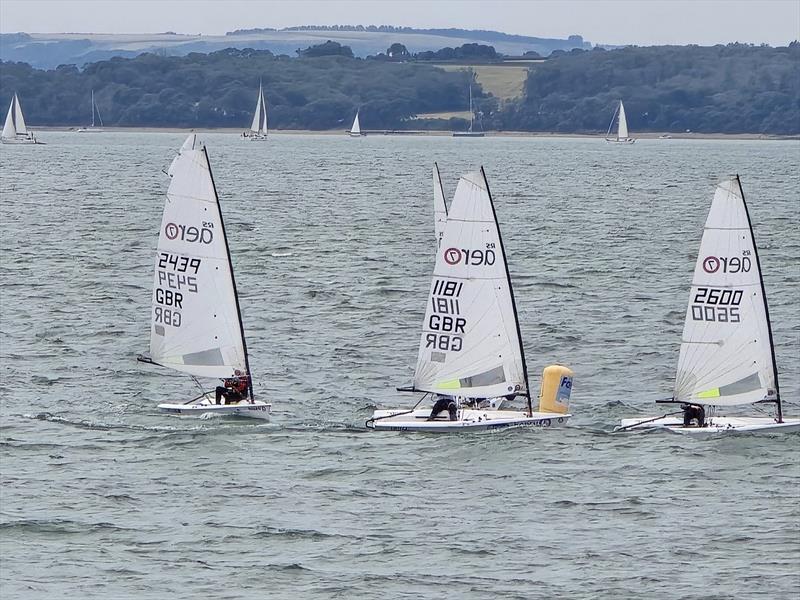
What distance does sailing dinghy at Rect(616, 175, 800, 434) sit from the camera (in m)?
34.9

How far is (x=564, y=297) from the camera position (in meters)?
60.5

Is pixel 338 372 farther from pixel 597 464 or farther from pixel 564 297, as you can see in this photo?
pixel 564 297

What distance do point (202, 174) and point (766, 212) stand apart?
238 ft

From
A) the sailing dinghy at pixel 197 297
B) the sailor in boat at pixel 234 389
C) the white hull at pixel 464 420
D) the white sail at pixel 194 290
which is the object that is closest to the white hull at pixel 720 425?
the white hull at pixel 464 420

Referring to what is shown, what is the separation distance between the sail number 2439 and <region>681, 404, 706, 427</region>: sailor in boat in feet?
6.18

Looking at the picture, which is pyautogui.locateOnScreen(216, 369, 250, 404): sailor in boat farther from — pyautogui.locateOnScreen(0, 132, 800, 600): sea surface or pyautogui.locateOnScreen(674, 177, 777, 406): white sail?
pyautogui.locateOnScreen(674, 177, 777, 406): white sail

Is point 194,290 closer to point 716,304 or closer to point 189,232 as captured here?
point 189,232

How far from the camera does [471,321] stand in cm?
3562

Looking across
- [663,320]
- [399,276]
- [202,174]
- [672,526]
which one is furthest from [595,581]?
[399,276]

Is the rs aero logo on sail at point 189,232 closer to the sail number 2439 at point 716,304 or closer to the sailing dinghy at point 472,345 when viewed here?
the sailing dinghy at point 472,345

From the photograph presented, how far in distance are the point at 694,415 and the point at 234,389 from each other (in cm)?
997

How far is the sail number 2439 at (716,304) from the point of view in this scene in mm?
35312

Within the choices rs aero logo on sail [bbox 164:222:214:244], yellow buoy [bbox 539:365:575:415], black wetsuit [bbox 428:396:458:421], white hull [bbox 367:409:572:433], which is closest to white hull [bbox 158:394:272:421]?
white hull [bbox 367:409:572:433]

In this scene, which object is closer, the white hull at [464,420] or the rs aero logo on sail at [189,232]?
the white hull at [464,420]
